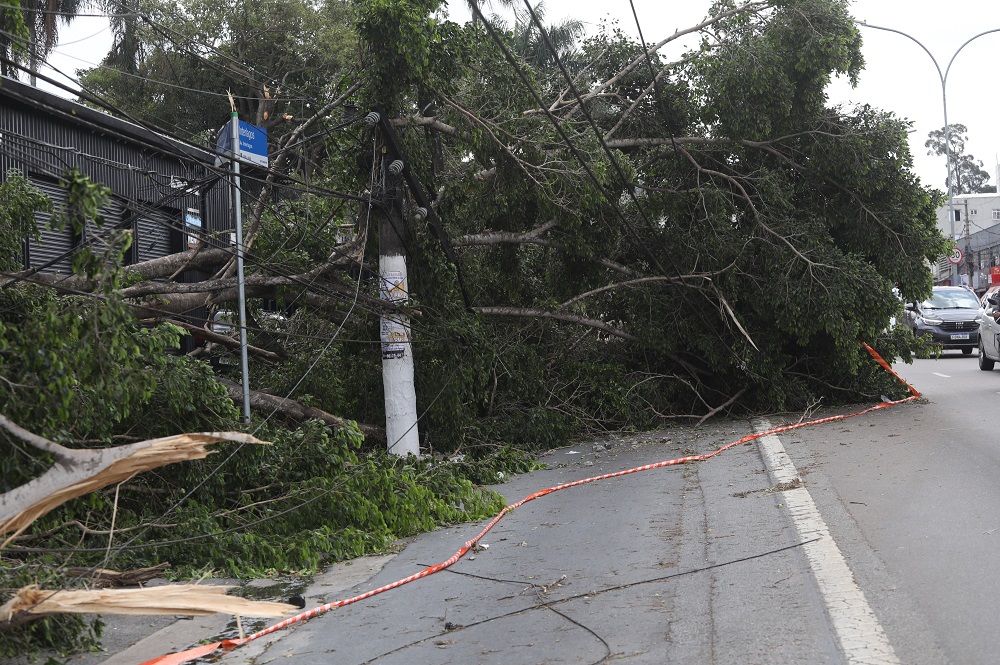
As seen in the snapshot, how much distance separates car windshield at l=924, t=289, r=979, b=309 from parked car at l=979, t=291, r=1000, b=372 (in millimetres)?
4915

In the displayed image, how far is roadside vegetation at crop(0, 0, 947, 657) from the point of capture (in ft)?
28.7

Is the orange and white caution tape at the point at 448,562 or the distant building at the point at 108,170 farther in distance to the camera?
the distant building at the point at 108,170

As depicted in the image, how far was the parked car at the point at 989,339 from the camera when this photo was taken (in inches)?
715

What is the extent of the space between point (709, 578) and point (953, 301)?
71.6ft

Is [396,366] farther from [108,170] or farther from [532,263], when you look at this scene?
[108,170]

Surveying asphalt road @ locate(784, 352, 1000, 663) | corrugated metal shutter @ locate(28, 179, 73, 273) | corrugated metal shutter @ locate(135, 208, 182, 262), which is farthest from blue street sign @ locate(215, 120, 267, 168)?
corrugated metal shutter @ locate(135, 208, 182, 262)

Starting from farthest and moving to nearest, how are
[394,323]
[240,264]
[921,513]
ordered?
A: [394,323], [240,264], [921,513]

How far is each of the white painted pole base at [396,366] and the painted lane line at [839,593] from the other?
4.54m

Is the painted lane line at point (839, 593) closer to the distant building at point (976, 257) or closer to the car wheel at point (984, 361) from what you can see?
the car wheel at point (984, 361)

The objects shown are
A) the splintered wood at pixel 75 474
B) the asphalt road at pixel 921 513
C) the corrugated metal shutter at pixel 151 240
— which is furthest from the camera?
the corrugated metal shutter at pixel 151 240

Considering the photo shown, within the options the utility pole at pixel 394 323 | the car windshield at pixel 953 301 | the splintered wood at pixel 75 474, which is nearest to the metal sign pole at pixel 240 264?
the utility pole at pixel 394 323

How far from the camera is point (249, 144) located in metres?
9.98

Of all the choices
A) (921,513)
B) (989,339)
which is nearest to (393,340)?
(921,513)

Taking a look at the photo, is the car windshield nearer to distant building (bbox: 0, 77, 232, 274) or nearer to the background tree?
distant building (bbox: 0, 77, 232, 274)
